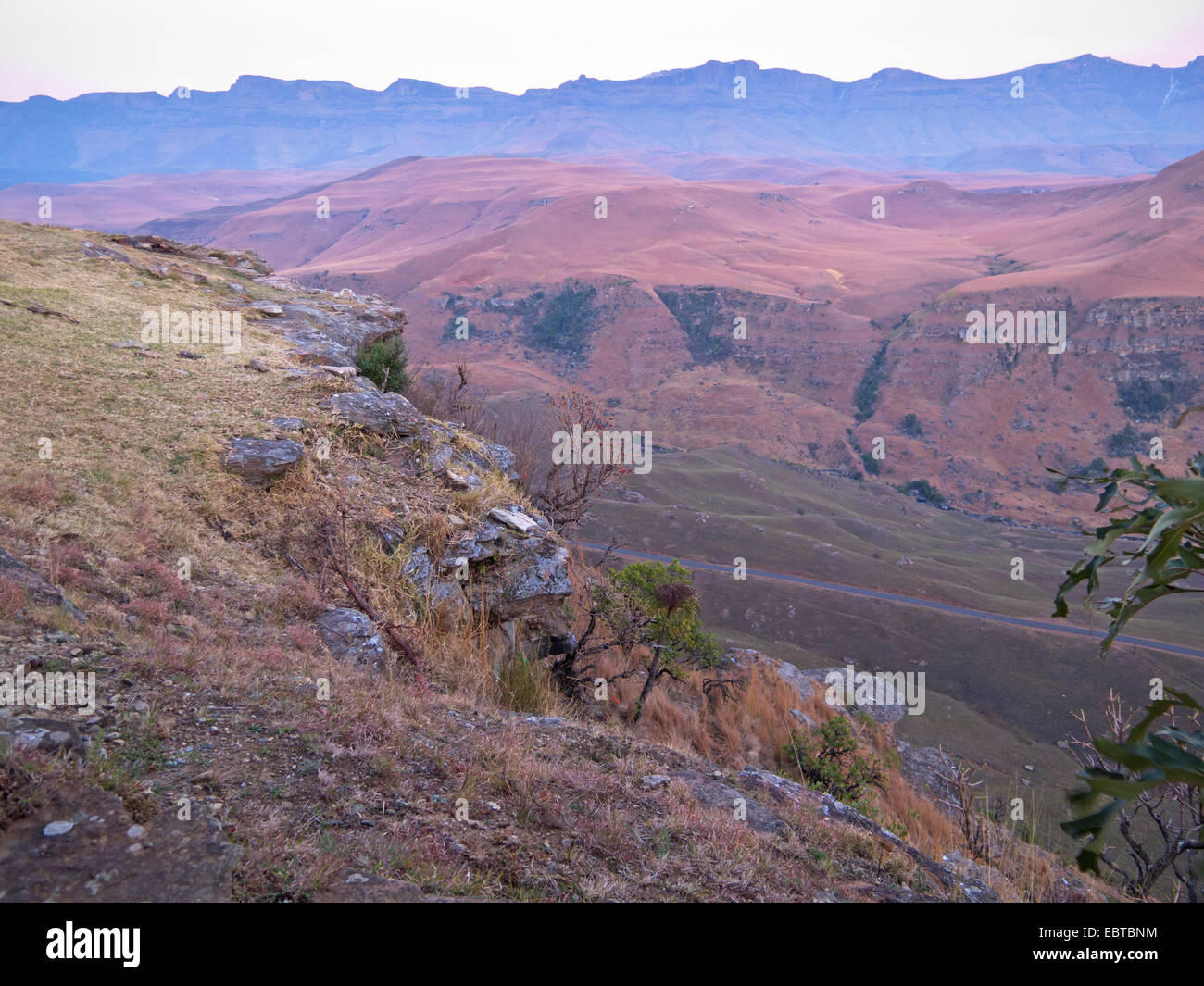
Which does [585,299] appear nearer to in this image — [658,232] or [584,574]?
[658,232]

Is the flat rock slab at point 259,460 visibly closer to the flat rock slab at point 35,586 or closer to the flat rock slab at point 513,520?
the flat rock slab at point 513,520

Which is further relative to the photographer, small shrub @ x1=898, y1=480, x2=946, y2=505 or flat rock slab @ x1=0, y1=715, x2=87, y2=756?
small shrub @ x1=898, y1=480, x2=946, y2=505

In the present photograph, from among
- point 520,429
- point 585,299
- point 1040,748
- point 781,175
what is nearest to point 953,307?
point 585,299

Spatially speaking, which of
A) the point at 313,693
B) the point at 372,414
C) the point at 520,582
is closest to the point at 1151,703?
the point at 313,693

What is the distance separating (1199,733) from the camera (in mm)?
2178

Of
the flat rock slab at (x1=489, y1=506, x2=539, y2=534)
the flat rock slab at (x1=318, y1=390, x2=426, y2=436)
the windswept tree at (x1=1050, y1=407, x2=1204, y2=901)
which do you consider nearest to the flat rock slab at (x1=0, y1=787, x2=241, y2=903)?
the windswept tree at (x1=1050, y1=407, x2=1204, y2=901)

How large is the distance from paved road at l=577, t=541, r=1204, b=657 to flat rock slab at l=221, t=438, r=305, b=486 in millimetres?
17340

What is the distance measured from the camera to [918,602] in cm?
2773


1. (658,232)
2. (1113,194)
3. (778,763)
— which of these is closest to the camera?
(778,763)

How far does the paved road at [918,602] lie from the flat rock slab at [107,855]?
21.6 meters

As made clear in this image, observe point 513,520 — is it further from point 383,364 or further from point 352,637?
point 383,364

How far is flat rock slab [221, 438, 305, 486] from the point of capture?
23.0 ft

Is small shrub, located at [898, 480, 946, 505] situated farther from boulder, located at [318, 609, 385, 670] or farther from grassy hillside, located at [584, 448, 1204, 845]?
boulder, located at [318, 609, 385, 670]
